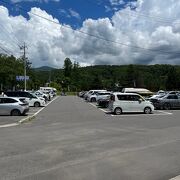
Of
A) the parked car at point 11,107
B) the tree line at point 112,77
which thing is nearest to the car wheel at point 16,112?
the parked car at point 11,107

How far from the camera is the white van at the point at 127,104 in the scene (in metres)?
31.7

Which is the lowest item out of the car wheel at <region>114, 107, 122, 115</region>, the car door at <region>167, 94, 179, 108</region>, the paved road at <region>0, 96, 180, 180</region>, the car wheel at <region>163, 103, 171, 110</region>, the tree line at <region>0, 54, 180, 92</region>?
the paved road at <region>0, 96, 180, 180</region>

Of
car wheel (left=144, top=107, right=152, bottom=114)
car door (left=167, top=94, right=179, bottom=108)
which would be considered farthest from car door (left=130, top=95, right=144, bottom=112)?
car door (left=167, top=94, right=179, bottom=108)

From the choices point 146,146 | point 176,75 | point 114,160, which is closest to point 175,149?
point 146,146

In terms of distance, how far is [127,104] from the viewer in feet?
105

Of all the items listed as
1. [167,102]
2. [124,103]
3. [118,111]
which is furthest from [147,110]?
[167,102]

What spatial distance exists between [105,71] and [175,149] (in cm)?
15447

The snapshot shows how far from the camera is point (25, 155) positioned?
11.3m

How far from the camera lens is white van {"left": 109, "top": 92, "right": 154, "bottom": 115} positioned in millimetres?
31688

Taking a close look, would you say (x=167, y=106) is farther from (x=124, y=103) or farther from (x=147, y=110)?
(x=124, y=103)

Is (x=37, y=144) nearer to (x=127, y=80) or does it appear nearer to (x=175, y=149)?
(x=175, y=149)

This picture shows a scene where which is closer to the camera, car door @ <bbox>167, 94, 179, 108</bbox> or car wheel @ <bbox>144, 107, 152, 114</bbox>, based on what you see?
car wheel @ <bbox>144, 107, 152, 114</bbox>

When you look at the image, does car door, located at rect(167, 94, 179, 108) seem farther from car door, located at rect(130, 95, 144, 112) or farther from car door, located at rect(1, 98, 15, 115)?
car door, located at rect(1, 98, 15, 115)

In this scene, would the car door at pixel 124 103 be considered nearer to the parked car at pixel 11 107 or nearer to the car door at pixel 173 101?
the parked car at pixel 11 107
